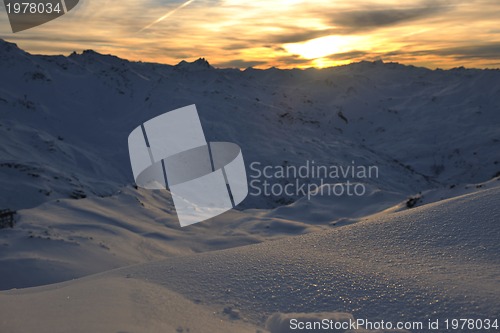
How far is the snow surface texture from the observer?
2.36 meters

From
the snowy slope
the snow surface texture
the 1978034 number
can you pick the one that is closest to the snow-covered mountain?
the snow surface texture

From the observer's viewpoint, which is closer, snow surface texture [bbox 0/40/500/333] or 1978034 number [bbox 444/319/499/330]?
1978034 number [bbox 444/319/499/330]

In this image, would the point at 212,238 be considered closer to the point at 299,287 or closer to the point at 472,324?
the point at 299,287

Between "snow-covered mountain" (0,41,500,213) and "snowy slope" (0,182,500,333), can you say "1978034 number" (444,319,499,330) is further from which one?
"snow-covered mountain" (0,41,500,213)

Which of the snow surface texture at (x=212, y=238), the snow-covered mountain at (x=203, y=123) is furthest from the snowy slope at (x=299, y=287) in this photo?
the snow-covered mountain at (x=203, y=123)

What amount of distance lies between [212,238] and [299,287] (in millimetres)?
5005

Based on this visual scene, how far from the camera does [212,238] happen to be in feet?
24.7

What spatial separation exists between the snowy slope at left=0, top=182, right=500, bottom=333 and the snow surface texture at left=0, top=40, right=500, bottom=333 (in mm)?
14

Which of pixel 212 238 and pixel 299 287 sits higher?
pixel 299 287

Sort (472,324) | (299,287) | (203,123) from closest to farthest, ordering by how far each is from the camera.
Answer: (472,324)
(299,287)
(203,123)

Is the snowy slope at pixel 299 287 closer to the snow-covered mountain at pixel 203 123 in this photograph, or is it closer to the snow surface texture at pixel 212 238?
the snow surface texture at pixel 212 238

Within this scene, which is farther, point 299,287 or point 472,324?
point 299,287

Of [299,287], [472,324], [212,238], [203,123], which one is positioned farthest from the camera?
[203,123]

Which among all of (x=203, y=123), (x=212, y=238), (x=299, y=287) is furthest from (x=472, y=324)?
(x=203, y=123)
